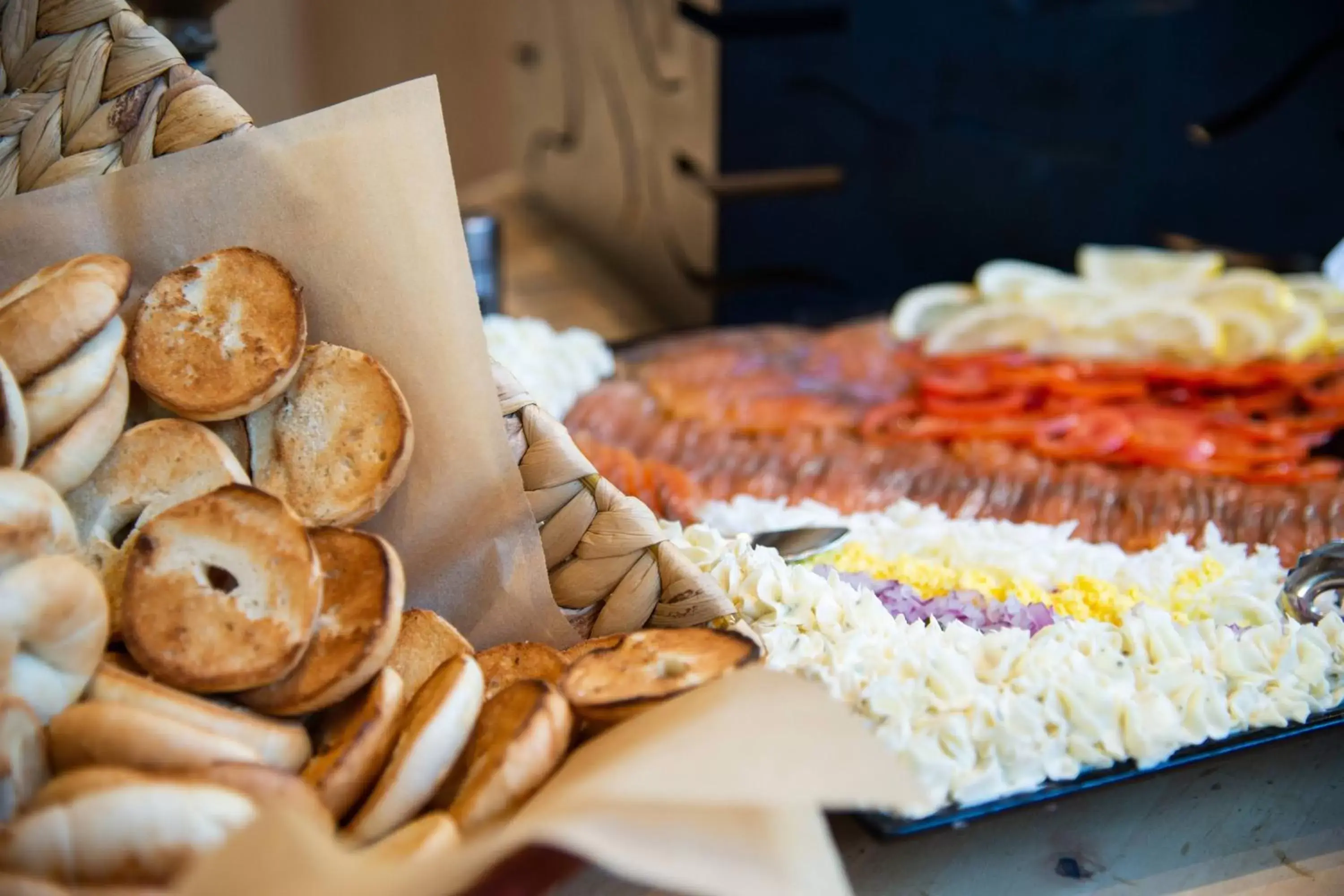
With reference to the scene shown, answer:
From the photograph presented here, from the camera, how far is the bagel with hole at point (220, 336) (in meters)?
0.98

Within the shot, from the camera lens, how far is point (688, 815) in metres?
0.69

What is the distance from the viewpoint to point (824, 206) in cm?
362

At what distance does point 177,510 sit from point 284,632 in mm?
132

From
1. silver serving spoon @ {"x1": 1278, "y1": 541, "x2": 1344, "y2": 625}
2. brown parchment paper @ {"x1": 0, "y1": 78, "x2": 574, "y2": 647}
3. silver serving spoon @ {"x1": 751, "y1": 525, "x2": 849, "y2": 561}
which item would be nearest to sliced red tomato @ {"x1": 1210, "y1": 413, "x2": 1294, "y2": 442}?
silver serving spoon @ {"x1": 1278, "y1": 541, "x2": 1344, "y2": 625}

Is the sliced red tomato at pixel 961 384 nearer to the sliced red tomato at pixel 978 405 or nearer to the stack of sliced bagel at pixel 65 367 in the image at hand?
the sliced red tomato at pixel 978 405

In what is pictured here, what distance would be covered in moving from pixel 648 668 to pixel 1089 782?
13.8 inches

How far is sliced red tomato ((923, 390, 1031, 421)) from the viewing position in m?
1.89

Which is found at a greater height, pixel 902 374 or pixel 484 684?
pixel 484 684

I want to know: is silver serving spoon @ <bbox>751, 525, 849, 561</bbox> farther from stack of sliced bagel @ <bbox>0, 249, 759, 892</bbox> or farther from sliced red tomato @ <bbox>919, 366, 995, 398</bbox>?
sliced red tomato @ <bbox>919, 366, 995, 398</bbox>

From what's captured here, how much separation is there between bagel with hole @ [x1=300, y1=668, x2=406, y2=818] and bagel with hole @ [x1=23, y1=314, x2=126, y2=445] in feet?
0.99

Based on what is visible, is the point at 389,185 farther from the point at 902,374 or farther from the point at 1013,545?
the point at 902,374

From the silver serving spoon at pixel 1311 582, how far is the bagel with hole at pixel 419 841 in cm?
85

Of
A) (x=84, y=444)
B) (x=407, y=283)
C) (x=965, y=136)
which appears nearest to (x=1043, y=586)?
(x=407, y=283)

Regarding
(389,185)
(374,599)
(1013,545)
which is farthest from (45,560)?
(1013,545)
